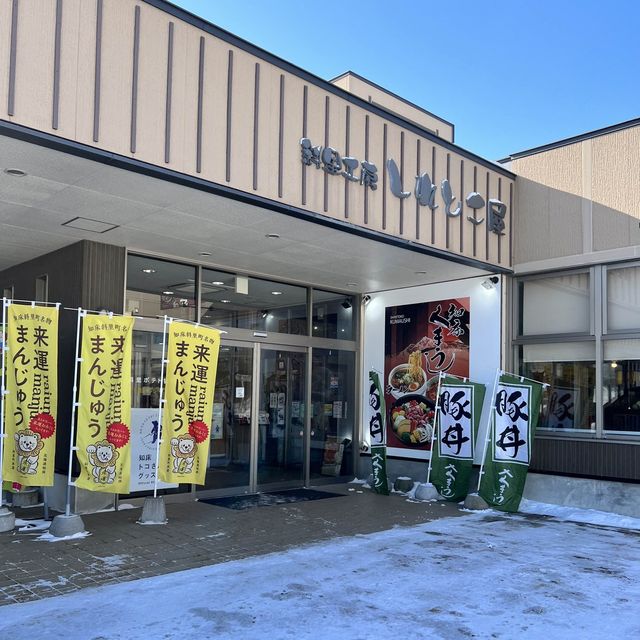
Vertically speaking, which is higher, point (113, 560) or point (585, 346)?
point (585, 346)

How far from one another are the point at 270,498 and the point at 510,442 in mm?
3165

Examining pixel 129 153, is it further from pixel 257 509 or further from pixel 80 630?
pixel 257 509

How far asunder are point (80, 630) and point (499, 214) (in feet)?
23.6

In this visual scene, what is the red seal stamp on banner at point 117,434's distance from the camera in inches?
254

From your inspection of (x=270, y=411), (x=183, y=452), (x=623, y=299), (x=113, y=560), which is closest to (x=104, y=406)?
(x=183, y=452)

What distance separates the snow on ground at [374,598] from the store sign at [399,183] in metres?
3.76

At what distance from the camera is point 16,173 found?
5.39 m

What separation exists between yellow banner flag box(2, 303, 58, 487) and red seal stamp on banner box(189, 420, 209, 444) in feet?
4.44

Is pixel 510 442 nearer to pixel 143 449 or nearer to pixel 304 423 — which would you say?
pixel 304 423

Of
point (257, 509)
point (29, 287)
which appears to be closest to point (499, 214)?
point (257, 509)

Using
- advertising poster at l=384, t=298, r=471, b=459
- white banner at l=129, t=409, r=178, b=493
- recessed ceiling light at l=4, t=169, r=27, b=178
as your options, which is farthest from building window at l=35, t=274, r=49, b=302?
advertising poster at l=384, t=298, r=471, b=459

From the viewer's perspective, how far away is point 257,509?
25.7ft

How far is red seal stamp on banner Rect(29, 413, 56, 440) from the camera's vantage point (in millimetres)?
6266

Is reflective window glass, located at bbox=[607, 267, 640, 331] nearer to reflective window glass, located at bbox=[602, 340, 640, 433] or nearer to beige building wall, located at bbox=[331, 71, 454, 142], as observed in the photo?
reflective window glass, located at bbox=[602, 340, 640, 433]
